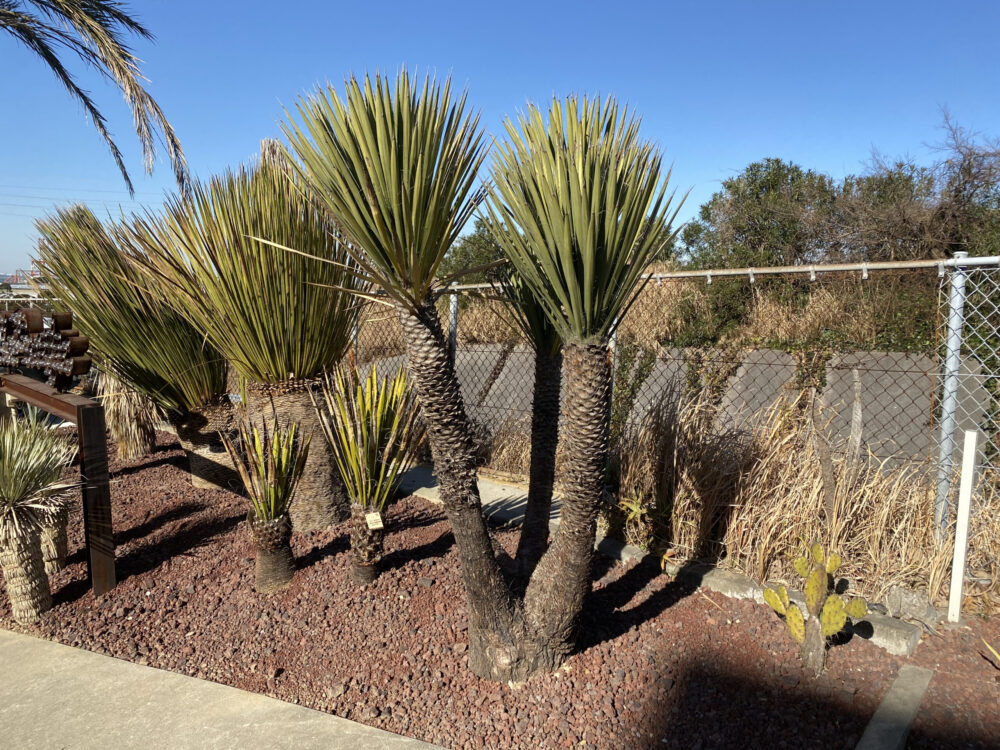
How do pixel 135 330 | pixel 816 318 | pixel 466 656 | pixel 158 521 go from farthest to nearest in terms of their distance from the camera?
pixel 816 318
pixel 135 330
pixel 158 521
pixel 466 656

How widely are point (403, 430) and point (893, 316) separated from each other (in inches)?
220

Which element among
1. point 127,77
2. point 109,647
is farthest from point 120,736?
point 127,77

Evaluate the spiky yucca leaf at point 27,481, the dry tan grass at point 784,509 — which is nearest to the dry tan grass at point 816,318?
the dry tan grass at point 784,509

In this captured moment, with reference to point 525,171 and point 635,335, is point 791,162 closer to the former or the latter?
point 635,335

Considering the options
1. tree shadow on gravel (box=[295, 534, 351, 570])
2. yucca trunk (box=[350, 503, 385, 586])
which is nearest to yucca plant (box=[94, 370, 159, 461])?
tree shadow on gravel (box=[295, 534, 351, 570])

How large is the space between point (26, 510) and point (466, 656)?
2.30 meters

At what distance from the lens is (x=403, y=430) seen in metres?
3.64

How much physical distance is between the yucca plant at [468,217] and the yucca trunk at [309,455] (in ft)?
6.19

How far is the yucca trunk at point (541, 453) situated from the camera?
10.1ft

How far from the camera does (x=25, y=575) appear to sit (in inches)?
127

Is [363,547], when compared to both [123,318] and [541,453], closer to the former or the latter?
[541,453]

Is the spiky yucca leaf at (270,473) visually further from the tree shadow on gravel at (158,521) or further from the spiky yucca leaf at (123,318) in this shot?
the spiky yucca leaf at (123,318)

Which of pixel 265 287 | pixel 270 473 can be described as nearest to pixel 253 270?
pixel 265 287

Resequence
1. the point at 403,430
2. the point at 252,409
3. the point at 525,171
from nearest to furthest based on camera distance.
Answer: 1. the point at 525,171
2. the point at 403,430
3. the point at 252,409
